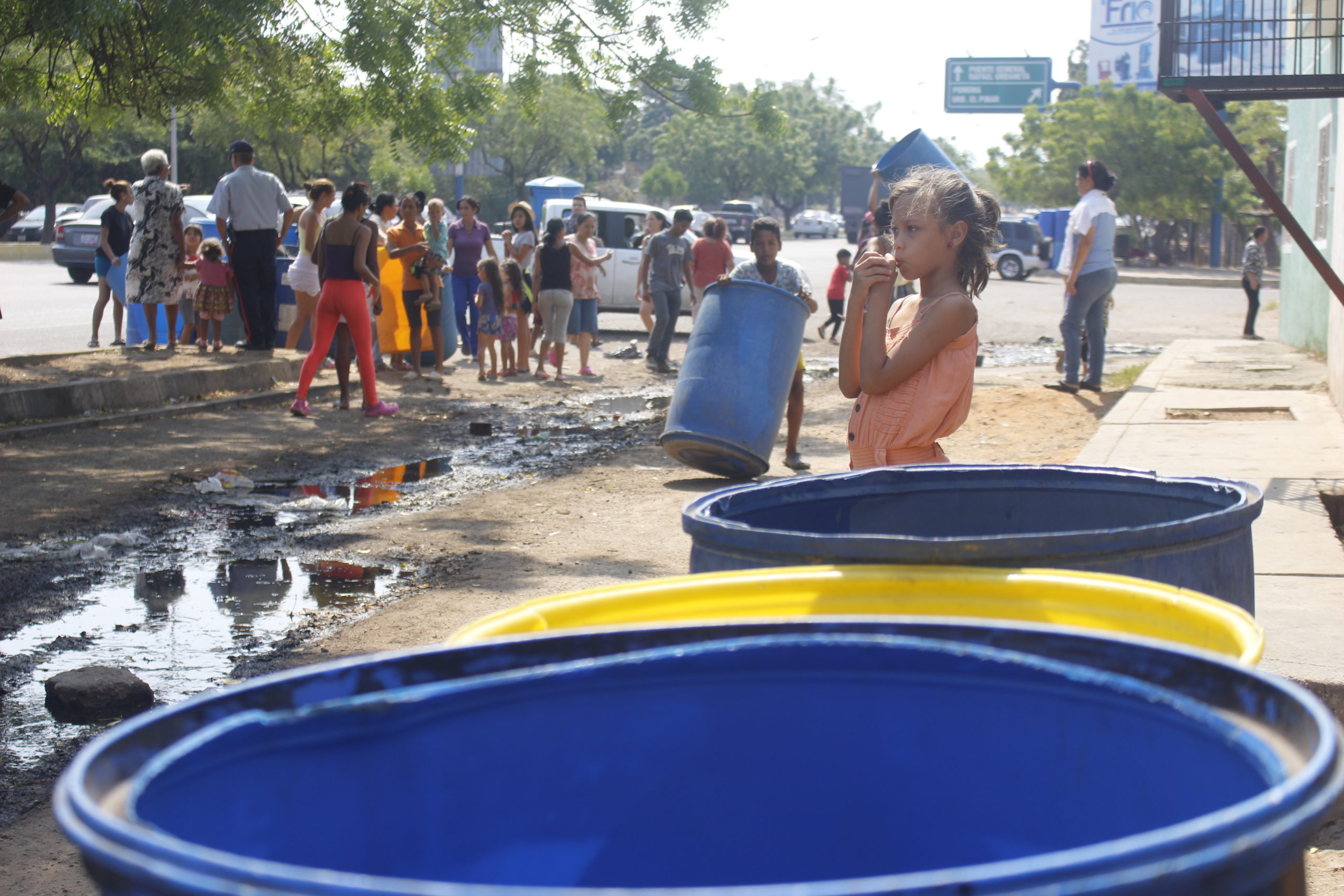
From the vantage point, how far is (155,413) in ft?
32.3

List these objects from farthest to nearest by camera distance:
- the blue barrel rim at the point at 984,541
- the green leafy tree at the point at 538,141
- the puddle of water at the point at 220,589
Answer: the green leafy tree at the point at 538,141, the puddle of water at the point at 220,589, the blue barrel rim at the point at 984,541

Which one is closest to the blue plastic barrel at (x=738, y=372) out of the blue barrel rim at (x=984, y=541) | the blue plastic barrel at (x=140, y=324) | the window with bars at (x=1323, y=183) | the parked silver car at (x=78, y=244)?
the blue barrel rim at (x=984, y=541)

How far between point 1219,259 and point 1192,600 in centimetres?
5251

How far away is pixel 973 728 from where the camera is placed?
133 cm

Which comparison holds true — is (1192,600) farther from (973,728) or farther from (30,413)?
(30,413)

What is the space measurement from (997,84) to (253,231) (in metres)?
50.7

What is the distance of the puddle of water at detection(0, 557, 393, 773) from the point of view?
13.6ft

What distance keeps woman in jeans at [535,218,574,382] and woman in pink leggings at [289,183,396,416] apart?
296cm

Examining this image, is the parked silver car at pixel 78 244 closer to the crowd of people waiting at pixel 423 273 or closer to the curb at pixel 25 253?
the curb at pixel 25 253

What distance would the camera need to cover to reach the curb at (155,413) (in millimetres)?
8766

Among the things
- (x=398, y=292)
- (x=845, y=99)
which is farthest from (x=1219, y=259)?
(x=845, y=99)

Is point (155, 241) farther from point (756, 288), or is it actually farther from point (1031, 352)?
point (1031, 352)

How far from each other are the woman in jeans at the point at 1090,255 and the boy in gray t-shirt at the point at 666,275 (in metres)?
4.36

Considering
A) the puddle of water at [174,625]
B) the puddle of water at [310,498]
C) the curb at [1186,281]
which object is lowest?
the puddle of water at [174,625]
